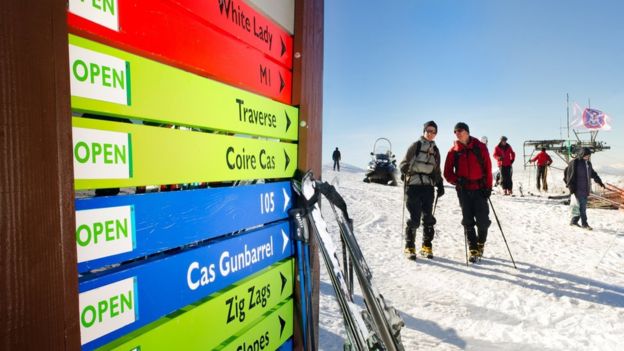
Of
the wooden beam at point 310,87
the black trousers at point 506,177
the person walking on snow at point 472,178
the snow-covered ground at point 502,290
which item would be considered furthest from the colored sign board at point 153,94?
the black trousers at point 506,177

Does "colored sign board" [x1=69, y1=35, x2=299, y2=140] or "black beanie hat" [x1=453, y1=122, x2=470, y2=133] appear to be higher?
"black beanie hat" [x1=453, y1=122, x2=470, y2=133]

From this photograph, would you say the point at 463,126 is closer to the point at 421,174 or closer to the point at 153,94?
the point at 421,174

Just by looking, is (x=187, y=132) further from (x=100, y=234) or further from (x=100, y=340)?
(x=100, y=340)

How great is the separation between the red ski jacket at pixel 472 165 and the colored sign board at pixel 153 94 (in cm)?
428

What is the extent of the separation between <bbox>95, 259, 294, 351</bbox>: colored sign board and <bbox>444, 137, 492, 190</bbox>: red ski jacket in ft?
12.9

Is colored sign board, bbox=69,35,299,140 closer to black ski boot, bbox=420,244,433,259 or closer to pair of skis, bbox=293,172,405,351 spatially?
pair of skis, bbox=293,172,405,351

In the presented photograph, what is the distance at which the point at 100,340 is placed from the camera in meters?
1.33

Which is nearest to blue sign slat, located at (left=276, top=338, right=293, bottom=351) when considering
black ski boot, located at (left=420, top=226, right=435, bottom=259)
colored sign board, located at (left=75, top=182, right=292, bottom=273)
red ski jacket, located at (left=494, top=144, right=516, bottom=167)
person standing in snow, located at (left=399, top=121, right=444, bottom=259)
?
colored sign board, located at (left=75, top=182, right=292, bottom=273)

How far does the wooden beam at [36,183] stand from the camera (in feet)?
3.16

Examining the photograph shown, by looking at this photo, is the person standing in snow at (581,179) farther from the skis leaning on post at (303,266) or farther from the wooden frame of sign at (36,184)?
the wooden frame of sign at (36,184)

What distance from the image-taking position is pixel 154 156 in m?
1.55

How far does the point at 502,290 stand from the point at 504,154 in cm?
1022

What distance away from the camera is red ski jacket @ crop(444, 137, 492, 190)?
5652 mm

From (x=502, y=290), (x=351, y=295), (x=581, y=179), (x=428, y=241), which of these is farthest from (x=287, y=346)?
(x=581, y=179)
